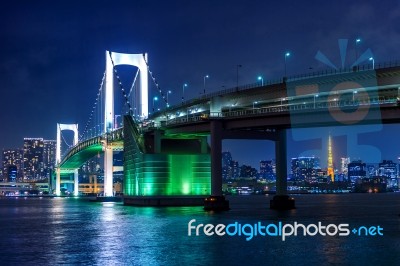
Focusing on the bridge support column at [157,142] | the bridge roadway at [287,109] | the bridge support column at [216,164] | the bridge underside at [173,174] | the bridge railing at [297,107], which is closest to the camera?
the bridge roadway at [287,109]

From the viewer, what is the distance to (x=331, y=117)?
58406 mm

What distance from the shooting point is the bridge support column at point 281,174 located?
75.1 metres

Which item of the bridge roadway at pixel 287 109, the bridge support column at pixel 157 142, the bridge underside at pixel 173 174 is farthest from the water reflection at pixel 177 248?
the bridge support column at pixel 157 142

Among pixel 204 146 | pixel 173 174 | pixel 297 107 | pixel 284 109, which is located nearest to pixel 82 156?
pixel 204 146

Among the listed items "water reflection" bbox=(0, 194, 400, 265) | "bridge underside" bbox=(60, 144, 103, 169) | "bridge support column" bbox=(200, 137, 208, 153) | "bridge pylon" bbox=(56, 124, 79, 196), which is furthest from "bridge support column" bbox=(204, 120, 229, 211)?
"bridge pylon" bbox=(56, 124, 79, 196)

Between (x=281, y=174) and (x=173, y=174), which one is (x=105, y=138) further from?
(x=281, y=174)

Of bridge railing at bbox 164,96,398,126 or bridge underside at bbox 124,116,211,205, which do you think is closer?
bridge railing at bbox 164,96,398,126

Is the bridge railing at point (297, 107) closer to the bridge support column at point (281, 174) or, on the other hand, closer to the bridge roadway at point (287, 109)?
the bridge roadway at point (287, 109)

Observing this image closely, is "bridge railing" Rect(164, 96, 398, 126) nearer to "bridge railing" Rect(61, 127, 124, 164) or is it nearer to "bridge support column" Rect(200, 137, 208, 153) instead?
"bridge support column" Rect(200, 137, 208, 153)

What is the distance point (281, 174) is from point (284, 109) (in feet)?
43.3

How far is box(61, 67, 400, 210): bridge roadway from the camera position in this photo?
5562 cm

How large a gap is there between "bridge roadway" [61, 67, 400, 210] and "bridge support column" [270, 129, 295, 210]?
0.37ft

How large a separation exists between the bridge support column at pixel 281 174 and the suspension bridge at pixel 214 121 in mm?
111

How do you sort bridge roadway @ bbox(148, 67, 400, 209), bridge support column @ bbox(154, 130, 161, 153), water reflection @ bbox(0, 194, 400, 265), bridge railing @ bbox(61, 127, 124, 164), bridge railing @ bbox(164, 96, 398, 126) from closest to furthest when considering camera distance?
water reflection @ bbox(0, 194, 400, 265)
bridge roadway @ bbox(148, 67, 400, 209)
bridge railing @ bbox(164, 96, 398, 126)
bridge support column @ bbox(154, 130, 161, 153)
bridge railing @ bbox(61, 127, 124, 164)
